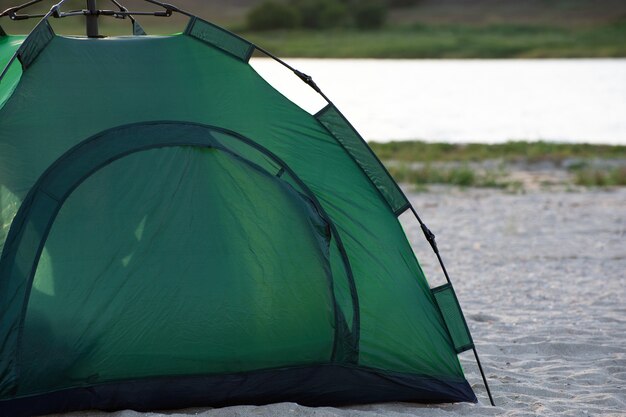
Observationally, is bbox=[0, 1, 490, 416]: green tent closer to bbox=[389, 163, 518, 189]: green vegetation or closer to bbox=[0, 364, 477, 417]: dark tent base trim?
bbox=[0, 364, 477, 417]: dark tent base trim

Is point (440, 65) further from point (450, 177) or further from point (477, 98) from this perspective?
point (450, 177)

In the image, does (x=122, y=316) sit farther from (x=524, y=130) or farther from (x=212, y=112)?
(x=524, y=130)

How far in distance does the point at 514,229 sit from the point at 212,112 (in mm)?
6685

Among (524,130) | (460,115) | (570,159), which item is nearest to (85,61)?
(570,159)

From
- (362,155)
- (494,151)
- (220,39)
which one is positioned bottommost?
(362,155)

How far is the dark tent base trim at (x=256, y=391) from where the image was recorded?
439cm

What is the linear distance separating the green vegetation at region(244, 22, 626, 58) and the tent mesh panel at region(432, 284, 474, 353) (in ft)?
175

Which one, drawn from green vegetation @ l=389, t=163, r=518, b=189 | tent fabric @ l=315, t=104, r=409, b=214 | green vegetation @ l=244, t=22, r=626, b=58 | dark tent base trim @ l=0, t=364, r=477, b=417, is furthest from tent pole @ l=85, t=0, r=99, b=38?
green vegetation @ l=244, t=22, r=626, b=58

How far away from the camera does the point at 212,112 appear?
15.6 feet

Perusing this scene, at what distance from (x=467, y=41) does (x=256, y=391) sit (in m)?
56.8

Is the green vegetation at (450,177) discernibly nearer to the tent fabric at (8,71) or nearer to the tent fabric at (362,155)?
the tent fabric at (362,155)

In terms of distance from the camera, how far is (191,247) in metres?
4.61

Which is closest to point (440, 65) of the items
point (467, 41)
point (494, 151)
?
point (467, 41)

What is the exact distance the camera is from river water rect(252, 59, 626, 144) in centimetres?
2864
